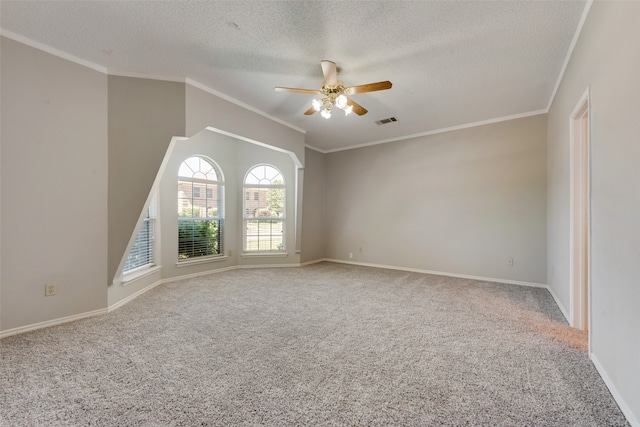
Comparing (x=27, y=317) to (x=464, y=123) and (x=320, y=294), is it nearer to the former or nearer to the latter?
(x=320, y=294)

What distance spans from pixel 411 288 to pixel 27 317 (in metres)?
4.50

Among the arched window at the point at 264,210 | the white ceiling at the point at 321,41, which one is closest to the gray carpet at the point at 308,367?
the arched window at the point at 264,210

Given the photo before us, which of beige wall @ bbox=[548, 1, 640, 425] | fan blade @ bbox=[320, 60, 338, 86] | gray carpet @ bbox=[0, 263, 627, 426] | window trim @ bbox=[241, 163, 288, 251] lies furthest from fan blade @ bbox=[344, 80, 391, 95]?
window trim @ bbox=[241, 163, 288, 251]

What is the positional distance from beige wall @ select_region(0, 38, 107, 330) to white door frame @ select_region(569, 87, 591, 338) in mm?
4970

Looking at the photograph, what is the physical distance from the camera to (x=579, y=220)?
8.68ft

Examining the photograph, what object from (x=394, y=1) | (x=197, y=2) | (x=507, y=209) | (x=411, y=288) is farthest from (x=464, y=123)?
(x=197, y=2)

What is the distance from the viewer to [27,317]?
260cm

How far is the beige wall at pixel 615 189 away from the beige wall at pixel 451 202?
2199mm

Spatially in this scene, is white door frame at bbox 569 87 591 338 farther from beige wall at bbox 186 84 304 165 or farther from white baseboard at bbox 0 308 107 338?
white baseboard at bbox 0 308 107 338

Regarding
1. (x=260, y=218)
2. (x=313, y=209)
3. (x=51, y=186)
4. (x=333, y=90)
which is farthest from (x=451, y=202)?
(x=51, y=186)

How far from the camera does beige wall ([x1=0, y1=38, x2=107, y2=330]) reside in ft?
8.19

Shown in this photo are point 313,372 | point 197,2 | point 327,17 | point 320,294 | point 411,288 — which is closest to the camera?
point 313,372

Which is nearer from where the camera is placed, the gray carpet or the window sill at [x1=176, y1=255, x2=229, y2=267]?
the gray carpet

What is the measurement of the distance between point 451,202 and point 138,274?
520 cm
